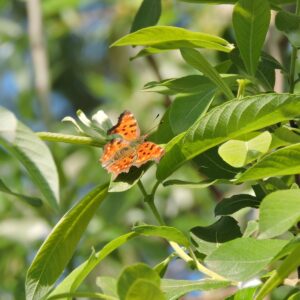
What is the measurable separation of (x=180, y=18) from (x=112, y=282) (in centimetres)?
234

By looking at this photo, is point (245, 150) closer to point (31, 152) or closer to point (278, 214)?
point (278, 214)

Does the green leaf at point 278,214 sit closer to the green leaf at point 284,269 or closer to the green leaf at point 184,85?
the green leaf at point 284,269

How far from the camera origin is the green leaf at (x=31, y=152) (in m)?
0.89

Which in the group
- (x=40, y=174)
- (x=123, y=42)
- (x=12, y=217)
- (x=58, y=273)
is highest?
(x=123, y=42)

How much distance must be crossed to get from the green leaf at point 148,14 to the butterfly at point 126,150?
8.6 inches

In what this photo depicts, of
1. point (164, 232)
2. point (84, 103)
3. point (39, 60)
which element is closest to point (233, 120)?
point (164, 232)

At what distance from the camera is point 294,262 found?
745mm

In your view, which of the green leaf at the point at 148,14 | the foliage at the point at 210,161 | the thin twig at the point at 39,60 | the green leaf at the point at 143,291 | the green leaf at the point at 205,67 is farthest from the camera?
the thin twig at the point at 39,60

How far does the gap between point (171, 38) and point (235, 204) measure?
0.65 ft

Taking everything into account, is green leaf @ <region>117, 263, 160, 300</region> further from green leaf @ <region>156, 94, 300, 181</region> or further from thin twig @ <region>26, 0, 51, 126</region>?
thin twig @ <region>26, 0, 51, 126</region>

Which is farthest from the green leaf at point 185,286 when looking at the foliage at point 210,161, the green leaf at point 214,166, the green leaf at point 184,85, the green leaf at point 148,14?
the green leaf at point 148,14

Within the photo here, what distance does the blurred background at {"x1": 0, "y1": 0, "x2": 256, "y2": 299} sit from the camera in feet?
7.72

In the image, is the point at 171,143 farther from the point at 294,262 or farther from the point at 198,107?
the point at 294,262

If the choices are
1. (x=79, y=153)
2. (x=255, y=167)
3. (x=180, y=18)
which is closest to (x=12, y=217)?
(x=79, y=153)
